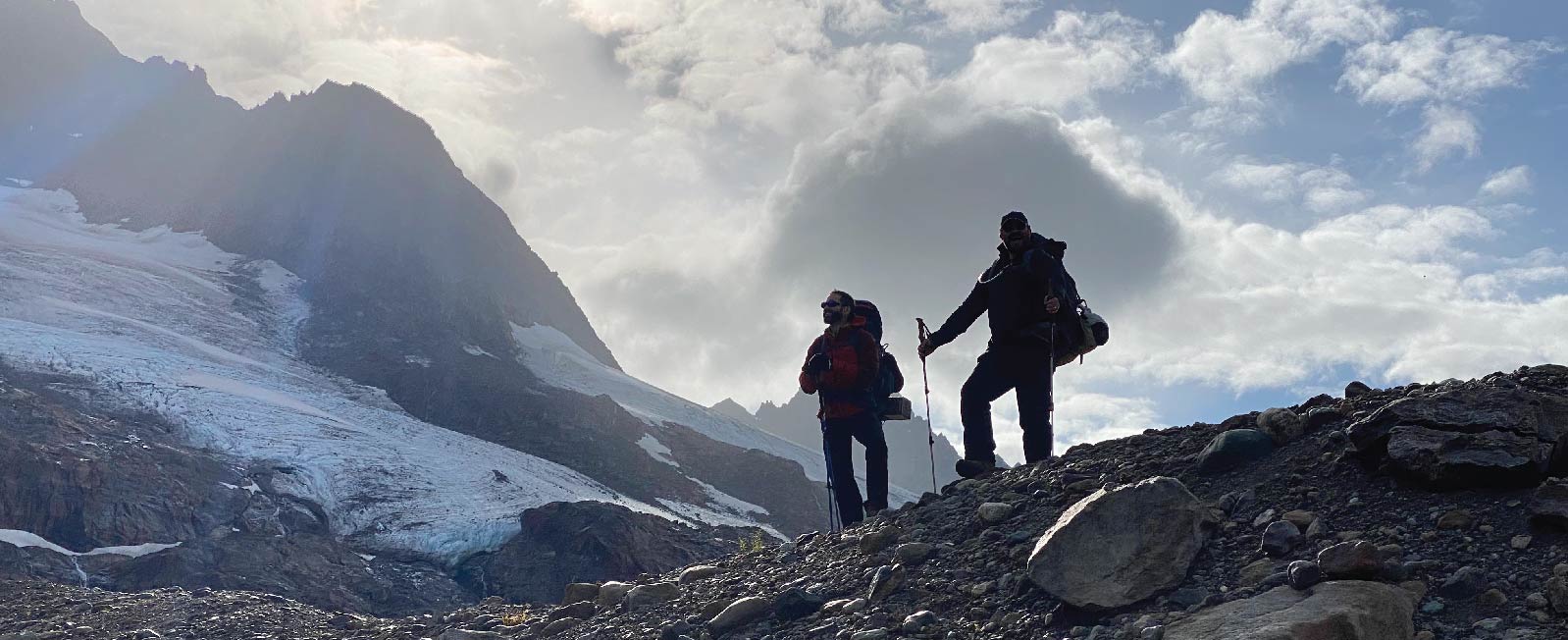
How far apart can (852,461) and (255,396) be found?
4762 cm

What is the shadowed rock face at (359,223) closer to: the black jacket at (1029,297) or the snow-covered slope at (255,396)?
the snow-covered slope at (255,396)

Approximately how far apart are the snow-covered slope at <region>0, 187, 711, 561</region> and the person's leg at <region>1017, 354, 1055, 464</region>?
3509cm

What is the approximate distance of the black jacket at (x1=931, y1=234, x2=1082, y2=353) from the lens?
358 inches

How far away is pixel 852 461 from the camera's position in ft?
34.9

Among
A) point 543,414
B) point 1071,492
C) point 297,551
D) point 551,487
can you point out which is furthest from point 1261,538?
point 543,414

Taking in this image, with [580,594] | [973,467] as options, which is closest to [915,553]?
[973,467]

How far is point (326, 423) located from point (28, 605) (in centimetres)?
3854

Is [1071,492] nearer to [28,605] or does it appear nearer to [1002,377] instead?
[1002,377]

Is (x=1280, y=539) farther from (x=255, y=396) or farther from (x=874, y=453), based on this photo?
(x=255, y=396)

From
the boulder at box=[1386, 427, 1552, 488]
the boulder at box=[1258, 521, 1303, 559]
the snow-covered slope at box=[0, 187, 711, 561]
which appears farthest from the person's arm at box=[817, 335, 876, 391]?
the snow-covered slope at box=[0, 187, 711, 561]

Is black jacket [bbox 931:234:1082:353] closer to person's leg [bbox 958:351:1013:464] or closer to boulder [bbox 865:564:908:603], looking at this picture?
person's leg [bbox 958:351:1013:464]

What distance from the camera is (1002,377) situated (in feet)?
30.8

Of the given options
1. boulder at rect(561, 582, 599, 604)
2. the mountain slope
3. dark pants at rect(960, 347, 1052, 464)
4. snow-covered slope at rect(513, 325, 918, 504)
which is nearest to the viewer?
dark pants at rect(960, 347, 1052, 464)

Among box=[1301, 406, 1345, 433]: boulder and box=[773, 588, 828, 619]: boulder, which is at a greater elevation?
box=[1301, 406, 1345, 433]: boulder
